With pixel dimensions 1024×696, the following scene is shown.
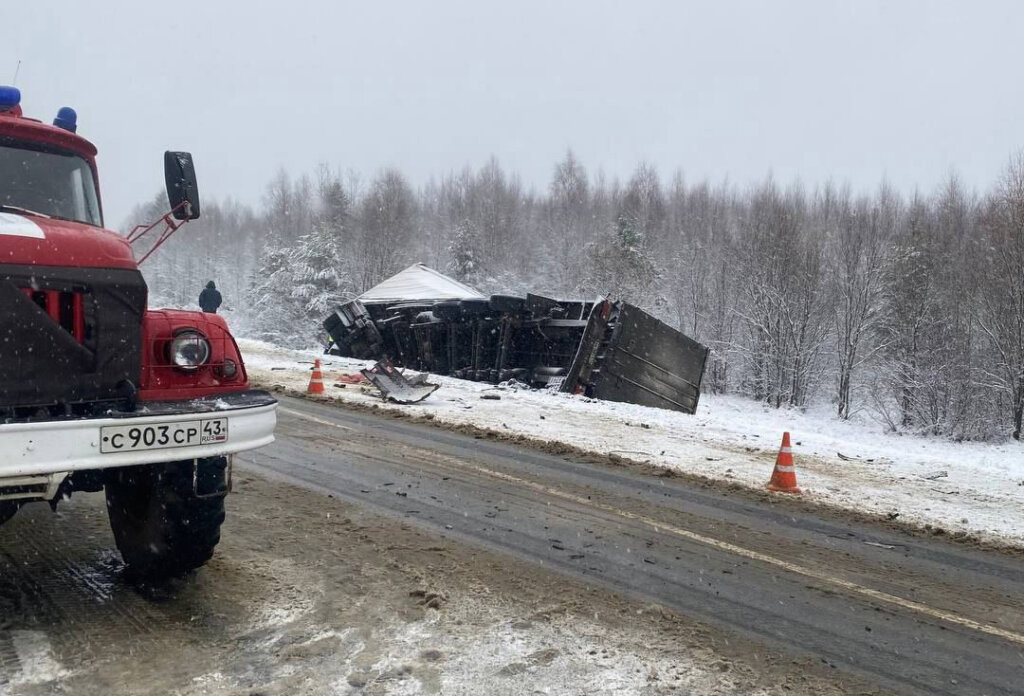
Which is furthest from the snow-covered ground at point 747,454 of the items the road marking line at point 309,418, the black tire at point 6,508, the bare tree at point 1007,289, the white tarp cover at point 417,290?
the bare tree at point 1007,289

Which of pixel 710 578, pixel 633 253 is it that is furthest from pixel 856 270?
pixel 710 578

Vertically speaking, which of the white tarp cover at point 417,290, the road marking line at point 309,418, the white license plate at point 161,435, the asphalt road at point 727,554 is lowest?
the asphalt road at point 727,554

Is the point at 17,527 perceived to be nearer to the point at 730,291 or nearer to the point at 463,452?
the point at 463,452

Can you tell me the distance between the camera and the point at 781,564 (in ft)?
16.6

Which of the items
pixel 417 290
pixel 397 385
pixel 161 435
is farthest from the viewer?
Answer: pixel 417 290

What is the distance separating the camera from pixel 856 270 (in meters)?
34.5

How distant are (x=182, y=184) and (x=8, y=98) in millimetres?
1159

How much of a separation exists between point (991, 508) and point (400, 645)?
6817mm

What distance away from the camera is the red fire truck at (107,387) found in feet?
10.4

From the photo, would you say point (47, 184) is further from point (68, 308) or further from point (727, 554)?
point (727, 554)

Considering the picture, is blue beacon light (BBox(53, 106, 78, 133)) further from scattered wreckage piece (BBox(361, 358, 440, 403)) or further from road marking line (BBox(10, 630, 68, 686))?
scattered wreckage piece (BBox(361, 358, 440, 403))

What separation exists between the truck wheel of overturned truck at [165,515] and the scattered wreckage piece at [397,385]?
26.7ft

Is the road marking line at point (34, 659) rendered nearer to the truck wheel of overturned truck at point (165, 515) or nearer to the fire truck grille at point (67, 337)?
the truck wheel of overturned truck at point (165, 515)

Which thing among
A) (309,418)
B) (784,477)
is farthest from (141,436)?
(309,418)
